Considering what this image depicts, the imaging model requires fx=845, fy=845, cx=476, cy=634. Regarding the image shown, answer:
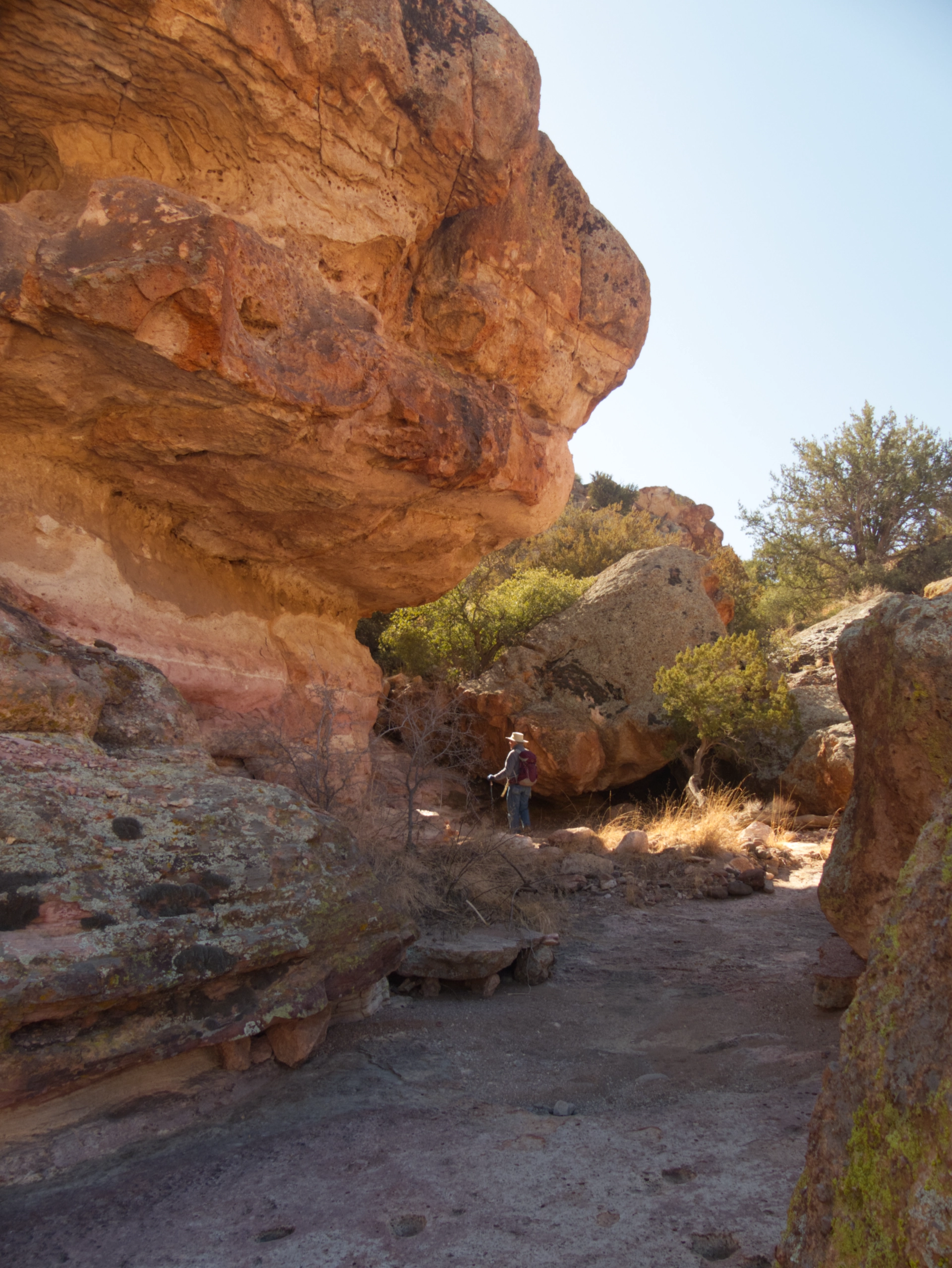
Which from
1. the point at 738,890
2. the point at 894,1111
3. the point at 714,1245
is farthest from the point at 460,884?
the point at 894,1111

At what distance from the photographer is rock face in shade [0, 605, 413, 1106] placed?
2.63m

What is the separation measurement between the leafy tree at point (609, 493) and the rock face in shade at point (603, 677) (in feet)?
53.7

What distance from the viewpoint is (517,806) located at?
977 centimetres

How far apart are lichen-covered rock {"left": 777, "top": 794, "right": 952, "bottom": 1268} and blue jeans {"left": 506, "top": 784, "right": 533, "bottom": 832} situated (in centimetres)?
832

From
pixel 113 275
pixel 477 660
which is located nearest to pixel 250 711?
pixel 113 275

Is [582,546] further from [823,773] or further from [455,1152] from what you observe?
[455,1152]

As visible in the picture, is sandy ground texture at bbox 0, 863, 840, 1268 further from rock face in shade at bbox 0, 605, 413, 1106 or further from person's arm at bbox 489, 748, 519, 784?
person's arm at bbox 489, 748, 519, 784

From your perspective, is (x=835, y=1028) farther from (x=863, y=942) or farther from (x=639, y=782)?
(x=639, y=782)

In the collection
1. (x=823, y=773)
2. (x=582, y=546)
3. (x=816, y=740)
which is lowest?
(x=823, y=773)

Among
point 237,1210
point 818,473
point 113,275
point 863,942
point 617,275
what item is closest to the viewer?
point 237,1210

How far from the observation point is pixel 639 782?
1230cm

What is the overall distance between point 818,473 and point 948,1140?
70.2 ft

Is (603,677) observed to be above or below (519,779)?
above

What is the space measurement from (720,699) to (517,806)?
9.65 ft
